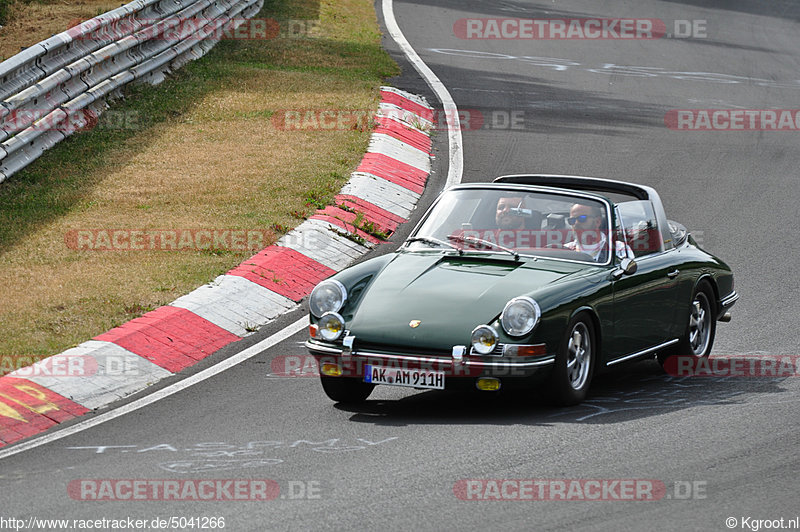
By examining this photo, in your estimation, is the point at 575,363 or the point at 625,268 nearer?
the point at 575,363

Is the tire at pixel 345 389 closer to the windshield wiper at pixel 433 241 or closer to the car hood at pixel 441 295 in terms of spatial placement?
the car hood at pixel 441 295

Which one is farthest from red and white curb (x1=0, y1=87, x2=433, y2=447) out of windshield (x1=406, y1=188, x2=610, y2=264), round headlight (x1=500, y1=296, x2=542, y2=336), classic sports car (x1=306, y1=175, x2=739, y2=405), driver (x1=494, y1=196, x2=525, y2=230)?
round headlight (x1=500, y1=296, x2=542, y2=336)

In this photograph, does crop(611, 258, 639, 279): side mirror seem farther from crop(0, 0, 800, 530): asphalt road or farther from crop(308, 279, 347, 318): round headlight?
crop(308, 279, 347, 318): round headlight

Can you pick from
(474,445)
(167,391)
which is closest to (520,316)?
(474,445)

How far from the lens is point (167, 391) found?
8219mm

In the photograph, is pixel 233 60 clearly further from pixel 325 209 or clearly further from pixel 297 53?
pixel 325 209

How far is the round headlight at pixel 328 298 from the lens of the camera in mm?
7980

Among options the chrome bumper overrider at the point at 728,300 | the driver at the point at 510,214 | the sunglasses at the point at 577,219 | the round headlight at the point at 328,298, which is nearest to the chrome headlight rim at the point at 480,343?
the round headlight at the point at 328,298

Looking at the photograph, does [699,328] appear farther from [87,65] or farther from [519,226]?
[87,65]

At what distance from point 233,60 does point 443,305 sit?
42.9 ft

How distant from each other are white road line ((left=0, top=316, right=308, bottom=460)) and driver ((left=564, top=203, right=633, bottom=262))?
2530mm

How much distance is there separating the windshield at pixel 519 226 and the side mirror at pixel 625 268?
0.13 m

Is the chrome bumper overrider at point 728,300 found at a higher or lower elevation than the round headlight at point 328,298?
lower

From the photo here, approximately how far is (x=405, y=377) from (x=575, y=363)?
1.20 metres
